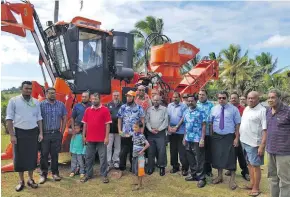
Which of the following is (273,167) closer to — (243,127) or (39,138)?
(243,127)

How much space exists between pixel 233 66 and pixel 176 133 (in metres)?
23.2

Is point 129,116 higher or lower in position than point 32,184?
higher

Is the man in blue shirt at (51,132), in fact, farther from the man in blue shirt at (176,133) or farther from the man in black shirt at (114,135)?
the man in blue shirt at (176,133)

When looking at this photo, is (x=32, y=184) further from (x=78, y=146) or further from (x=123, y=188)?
(x=123, y=188)

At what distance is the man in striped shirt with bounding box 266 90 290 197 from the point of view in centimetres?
403

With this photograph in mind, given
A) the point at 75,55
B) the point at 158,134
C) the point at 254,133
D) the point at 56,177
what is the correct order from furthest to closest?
the point at 75,55
the point at 158,134
the point at 56,177
the point at 254,133

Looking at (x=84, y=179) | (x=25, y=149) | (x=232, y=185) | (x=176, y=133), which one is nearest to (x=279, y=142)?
(x=232, y=185)

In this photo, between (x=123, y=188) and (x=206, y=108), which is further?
(x=206, y=108)

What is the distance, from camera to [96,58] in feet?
21.5

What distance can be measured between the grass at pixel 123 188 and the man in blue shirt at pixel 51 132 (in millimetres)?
252

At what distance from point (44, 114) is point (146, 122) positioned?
6.14ft

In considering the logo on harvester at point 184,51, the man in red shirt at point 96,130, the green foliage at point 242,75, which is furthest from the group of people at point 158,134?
the green foliage at point 242,75

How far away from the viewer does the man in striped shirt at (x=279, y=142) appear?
4031 millimetres

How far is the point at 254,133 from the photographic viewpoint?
15.7 ft
